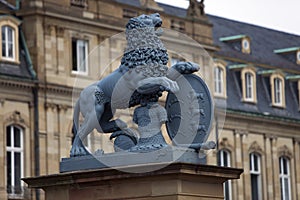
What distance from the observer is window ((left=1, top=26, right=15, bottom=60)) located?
57812mm

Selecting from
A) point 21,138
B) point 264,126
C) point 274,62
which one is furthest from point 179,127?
point 274,62

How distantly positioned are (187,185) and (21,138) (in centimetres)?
4047

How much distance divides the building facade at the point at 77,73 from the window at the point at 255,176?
0.06 meters

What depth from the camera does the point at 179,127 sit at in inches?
731

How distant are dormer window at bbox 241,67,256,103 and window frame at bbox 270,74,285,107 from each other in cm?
230

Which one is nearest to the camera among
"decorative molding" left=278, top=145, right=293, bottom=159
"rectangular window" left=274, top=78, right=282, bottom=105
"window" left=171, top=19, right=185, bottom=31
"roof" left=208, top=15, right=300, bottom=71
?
"window" left=171, top=19, right=185, bottom=31

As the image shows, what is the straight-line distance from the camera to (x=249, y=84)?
7600cm

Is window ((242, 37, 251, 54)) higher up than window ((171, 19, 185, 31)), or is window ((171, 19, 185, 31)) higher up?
window ((242, 37, 251, 54))

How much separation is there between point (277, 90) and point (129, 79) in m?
61.0

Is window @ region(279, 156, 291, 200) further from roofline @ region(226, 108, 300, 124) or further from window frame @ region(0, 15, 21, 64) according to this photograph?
window frame @ region(0, 15, 21, 64)

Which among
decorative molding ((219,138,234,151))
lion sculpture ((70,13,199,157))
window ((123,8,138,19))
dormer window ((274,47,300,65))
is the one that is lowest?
lion sculpture ((70,13,199,157))

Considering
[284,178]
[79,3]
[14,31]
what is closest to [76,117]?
[14,31]

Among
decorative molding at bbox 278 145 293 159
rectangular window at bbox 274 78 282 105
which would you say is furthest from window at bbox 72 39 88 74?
rectangular window at bbox 274 78 282 105

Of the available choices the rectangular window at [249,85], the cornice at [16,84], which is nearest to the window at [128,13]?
the cornice at [16,84]
